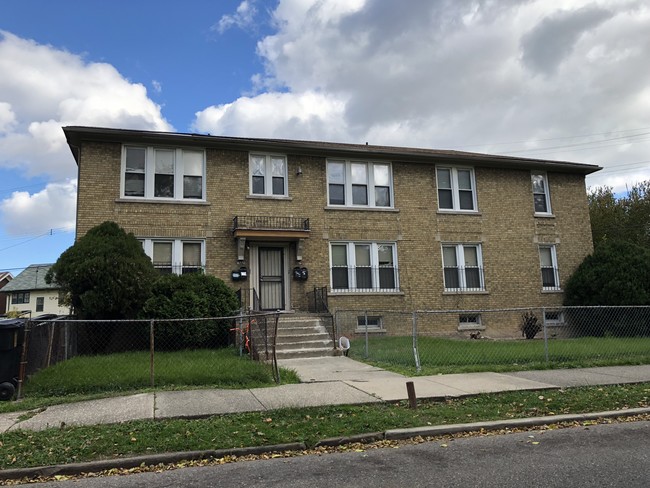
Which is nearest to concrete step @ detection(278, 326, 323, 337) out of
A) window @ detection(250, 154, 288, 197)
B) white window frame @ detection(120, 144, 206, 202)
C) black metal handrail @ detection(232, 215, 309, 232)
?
black metal handrail @ detection(232, 215, 309, 232)

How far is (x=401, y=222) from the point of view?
17.8 metres

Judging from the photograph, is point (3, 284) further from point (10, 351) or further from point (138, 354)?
point (10, 351)

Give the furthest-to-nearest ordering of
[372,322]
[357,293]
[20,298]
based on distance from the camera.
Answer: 1. [20,298]
2. [372,322]
3. [357,293]

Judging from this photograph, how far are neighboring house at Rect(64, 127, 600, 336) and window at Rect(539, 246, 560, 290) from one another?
0.04 m

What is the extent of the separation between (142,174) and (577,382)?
1295 centimetres

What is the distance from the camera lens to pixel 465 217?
1852 centimetres

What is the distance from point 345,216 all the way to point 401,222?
201cm

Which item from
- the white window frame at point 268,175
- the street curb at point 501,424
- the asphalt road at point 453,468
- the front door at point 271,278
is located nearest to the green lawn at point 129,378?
the street curb at point 501,424

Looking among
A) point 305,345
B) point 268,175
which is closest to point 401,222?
point 268,175

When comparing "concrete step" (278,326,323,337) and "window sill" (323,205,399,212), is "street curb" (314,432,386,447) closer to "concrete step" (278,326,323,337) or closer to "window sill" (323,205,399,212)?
"concrete step" (278,326,323,337)

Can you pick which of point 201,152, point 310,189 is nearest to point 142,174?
point 201,152

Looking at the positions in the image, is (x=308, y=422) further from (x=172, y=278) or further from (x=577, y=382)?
(x=172, y=278)

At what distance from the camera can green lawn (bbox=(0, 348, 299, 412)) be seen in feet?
27.7

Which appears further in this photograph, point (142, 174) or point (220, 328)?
point (142, 174)
